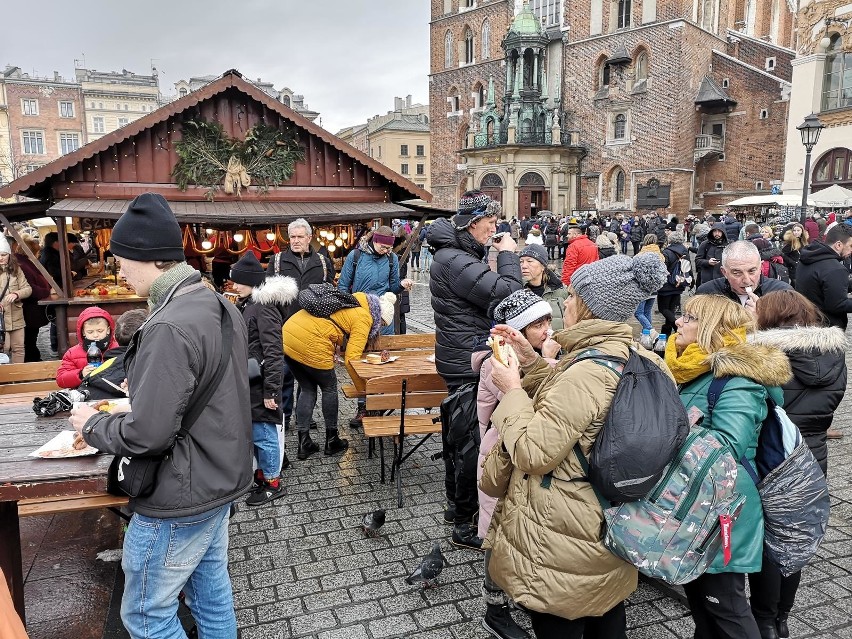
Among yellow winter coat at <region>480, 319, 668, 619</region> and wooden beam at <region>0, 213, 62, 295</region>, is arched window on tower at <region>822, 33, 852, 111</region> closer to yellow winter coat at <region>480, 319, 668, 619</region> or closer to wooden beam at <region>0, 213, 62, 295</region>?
wooden beam at <region>0, 213, 62, 295</region>

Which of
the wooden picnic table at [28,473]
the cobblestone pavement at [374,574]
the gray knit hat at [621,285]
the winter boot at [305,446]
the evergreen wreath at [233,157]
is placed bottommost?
the cobblestone pavement at [374,574]

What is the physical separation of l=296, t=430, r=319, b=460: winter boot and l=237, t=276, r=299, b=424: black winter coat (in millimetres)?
1018

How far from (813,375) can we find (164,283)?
3.14 m

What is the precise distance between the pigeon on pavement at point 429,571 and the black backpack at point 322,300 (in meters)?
2.45

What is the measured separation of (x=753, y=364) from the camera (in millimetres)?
2471

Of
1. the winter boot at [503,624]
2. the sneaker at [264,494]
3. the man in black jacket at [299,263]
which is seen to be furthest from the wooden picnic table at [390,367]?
the winter boot at [503,624]

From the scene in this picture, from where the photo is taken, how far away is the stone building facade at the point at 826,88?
26906mm

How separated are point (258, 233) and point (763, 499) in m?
11.4

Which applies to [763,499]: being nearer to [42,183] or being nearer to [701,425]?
[701,425]

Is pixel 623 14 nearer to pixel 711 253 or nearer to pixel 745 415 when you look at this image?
pixel 711 253

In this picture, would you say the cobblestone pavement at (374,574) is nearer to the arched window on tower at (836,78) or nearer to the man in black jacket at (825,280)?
the man in black jacket at (825,280)

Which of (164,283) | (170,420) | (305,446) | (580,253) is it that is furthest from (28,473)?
(580,253)

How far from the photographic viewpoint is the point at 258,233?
12.5m

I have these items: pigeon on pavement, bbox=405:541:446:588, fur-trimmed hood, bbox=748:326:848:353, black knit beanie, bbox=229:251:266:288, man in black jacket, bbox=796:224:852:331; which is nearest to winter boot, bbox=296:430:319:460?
black knit beanie, bbox=229:251:266:288
